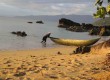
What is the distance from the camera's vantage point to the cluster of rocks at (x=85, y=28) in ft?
142

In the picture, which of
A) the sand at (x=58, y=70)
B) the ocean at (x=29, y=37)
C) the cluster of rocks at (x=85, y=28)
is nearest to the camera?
the sand at (x=58, y=70)

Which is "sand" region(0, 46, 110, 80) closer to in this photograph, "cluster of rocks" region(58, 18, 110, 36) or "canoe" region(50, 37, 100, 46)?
"canoe" region(50, 37, 100, 46)

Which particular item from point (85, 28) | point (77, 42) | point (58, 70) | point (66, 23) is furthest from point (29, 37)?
point (66, 23)

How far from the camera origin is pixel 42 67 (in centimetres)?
1053

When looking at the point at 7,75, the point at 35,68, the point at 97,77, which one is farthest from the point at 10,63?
the point at 97,77

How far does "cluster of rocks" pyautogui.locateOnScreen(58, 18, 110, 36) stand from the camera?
43.3m

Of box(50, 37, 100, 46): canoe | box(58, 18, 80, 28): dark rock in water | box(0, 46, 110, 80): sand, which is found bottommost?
box(0, 46, 110, 80): sand

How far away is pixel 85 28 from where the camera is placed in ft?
197

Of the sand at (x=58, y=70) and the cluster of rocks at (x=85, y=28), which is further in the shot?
the cluster of rocks at (x=85, y=28)

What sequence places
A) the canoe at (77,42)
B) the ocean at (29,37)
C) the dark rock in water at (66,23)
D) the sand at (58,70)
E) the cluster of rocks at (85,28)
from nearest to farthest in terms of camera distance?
the sand at (58,70)
the canoe at (77,42)
the ocean at (29,37)
the cluster of rocks at (85,28)
the dark rock in water at (66,23)

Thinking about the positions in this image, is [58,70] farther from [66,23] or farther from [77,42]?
[66,23]

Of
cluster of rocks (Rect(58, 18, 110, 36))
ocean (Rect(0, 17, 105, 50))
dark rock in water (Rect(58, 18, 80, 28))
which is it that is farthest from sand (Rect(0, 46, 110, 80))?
dark rock in water (Rect(58, 18, 80, 28))

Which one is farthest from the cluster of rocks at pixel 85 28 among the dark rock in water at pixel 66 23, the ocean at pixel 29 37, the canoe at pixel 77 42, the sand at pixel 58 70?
the sand at pixel 58 70

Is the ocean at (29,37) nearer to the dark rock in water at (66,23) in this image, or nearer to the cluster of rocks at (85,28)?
the cluster of rocks at (85,28)
